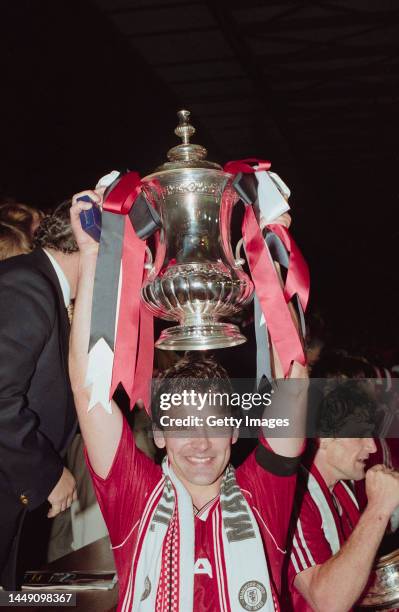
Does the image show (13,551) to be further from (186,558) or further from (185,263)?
(185,263)

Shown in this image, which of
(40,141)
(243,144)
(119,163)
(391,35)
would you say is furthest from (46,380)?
(243,144)

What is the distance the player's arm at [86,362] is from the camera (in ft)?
3.84

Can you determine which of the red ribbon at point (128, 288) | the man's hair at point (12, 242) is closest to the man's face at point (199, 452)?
the red ribbon at point (128, 288)

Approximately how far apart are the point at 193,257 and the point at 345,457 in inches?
31.8

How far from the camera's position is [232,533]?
1255mm

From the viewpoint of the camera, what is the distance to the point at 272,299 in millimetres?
1173

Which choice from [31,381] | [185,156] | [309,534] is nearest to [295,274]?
[185,156]

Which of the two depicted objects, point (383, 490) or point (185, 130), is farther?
point (383, 490)

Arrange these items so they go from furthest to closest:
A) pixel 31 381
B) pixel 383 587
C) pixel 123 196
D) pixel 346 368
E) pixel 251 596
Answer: pixel 346 368, pixel 31 381, pixel 383 587, pixel 251 596, pixel 123 196

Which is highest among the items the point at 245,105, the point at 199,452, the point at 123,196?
the point at 245,105

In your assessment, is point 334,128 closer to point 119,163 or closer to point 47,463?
point 119,163

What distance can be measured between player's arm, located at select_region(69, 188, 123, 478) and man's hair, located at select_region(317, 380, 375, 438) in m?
0.72

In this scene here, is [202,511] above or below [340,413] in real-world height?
below

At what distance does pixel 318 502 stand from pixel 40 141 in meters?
2.03
